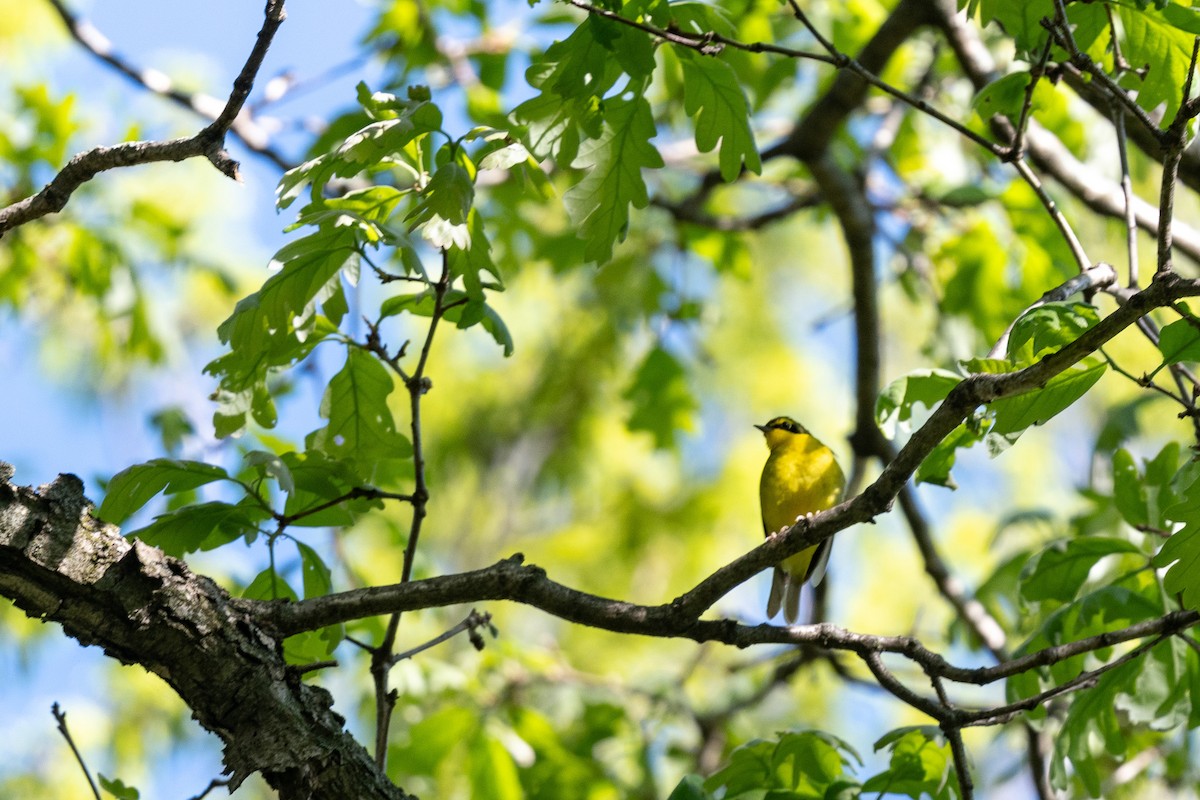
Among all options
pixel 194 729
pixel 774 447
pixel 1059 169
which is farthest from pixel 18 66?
pixel 1059 169

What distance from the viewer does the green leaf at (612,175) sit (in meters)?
2.65

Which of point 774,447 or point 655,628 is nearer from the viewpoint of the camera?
point 655,628

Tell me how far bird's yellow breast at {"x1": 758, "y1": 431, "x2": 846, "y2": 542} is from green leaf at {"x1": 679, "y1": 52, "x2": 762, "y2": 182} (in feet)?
7.80

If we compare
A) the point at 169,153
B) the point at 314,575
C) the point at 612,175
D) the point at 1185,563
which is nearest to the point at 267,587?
the point at 314,575

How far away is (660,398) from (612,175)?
4170 millimetres

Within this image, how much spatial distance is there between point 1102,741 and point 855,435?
2.20 meters

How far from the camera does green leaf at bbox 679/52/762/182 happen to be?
2.65 m

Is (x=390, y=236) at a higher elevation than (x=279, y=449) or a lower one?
lower

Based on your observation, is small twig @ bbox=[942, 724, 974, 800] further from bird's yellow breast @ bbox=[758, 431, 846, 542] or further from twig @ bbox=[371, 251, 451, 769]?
bird's yellow breast @ bbox=[758, 431, 846, 542]

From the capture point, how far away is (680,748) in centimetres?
654

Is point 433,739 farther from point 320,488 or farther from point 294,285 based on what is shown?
point 294,285

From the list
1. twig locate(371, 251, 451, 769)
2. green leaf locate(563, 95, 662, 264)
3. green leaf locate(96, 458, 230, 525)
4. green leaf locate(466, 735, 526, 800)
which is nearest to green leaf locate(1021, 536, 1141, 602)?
green leaf locate(563, 95, 662, 264)

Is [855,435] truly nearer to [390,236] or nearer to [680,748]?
[680,748]

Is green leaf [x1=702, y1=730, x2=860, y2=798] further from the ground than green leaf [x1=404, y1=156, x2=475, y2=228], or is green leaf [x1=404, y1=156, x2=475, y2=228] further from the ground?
green leaf [x1=404, y1=156, x2=475, y2=228]
